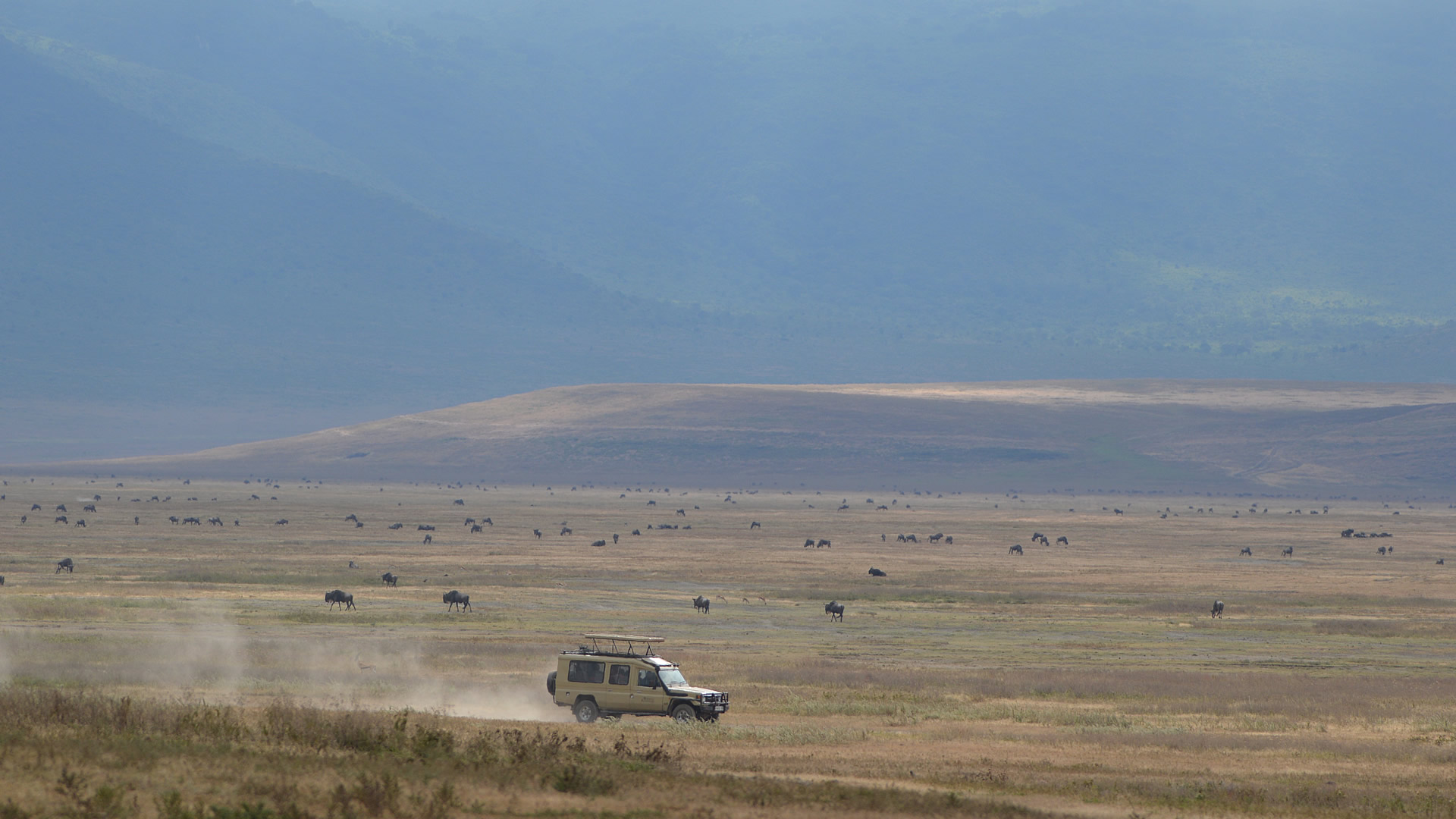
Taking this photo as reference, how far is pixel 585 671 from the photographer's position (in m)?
30.0

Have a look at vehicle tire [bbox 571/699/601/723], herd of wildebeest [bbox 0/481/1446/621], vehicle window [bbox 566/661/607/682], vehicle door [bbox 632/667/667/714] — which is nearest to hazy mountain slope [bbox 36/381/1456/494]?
herd of wildebeest [bbox 0/481/1446/621]

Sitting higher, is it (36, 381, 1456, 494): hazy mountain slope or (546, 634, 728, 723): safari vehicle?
(36, 381, 1456, 494): hazy mountain slope

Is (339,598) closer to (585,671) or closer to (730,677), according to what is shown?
(730,677)

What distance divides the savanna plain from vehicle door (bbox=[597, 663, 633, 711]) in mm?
373

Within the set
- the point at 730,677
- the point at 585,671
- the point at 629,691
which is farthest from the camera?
the point at 730,677

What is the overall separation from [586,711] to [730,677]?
7650 mm

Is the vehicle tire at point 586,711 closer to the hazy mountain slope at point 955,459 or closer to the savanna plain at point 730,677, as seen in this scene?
the savanna plain at point 730,677

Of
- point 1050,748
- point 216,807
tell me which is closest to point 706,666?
point 1050,748

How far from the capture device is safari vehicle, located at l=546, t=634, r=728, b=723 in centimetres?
2923

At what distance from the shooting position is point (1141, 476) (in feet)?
602

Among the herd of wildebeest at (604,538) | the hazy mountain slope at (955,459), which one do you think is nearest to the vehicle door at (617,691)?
the herd of wildebeest at (604,538)

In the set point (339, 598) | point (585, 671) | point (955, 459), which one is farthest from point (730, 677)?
point (955, 459)

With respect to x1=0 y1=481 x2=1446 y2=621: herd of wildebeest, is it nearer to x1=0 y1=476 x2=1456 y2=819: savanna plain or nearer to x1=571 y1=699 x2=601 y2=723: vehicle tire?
x1=0 y1=476 x2=1456 y2=819: savanna plain

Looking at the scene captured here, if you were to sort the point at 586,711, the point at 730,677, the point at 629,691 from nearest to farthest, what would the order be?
the point at 629,691, the point at 586,711, the point at 730,677
